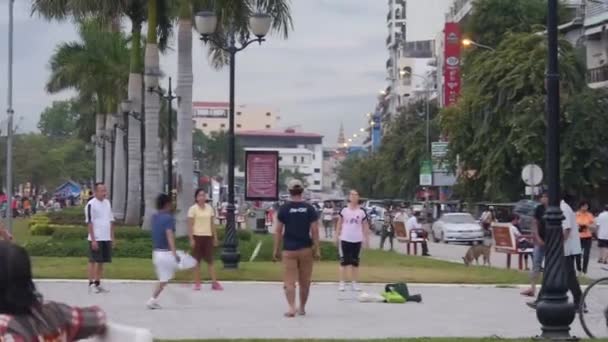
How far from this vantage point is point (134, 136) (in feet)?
143

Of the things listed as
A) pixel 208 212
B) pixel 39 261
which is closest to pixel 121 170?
pixel 39 261

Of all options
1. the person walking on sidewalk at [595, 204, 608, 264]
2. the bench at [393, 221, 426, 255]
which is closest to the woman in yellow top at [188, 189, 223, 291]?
the person walking on sidewalk at [595, 204, 608, 264]

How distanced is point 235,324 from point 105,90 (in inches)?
1666

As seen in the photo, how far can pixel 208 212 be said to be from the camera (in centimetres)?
2017

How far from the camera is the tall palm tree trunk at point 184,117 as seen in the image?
3084 cm

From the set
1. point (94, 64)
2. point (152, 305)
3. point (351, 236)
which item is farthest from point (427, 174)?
point (152, 305)

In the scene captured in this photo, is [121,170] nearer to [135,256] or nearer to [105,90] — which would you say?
[105,90]

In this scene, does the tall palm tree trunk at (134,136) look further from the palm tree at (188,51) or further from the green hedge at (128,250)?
the green hedge at (128,250)

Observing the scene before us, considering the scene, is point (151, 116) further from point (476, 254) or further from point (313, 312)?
point (313, 312)

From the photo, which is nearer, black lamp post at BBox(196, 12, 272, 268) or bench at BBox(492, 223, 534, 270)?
black lamp post at BBox(196, 12, 272, 268)

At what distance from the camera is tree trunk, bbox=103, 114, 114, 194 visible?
6114 cm

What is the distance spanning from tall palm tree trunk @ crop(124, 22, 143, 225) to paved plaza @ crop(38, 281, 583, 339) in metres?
21.3

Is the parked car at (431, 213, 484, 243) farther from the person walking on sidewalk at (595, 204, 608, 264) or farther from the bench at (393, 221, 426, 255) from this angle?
the person walking on sidewalk at (595, 204, 608, 264)

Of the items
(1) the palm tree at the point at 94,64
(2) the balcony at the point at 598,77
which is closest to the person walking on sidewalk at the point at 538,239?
(1) the palm tree at the point at 94,64
